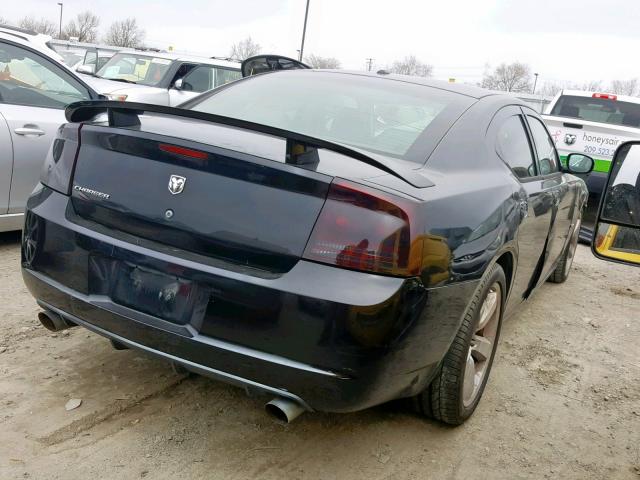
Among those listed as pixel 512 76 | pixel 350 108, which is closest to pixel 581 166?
pixel 350 108

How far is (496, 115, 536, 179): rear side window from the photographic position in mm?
3322

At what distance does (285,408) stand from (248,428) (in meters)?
0.59

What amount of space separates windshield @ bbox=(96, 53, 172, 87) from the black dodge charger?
25.7 ft

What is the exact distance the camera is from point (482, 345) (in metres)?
3.12

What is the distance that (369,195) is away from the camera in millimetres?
2197

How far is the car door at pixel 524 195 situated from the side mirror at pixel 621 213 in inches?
28.9

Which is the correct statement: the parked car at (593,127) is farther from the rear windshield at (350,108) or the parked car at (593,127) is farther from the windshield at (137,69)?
the windshield at (137,69)

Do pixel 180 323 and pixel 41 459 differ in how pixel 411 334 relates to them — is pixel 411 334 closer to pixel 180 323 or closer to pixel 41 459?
pixel 180 323

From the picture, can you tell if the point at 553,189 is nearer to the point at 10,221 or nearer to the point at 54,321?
the point at 54,321

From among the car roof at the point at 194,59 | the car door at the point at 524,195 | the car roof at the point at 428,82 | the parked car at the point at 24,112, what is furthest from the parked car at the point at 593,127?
the parked car at the point at 24,112

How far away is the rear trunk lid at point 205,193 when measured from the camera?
2227mm

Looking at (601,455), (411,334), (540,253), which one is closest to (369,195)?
(411,334)

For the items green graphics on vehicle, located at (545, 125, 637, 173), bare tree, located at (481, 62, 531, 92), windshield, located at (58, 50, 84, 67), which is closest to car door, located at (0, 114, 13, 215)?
green graphics on vehicle, located at (545, 125, 637, 173)

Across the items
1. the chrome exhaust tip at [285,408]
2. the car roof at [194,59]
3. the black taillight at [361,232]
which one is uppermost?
the car roof at [194,59]
